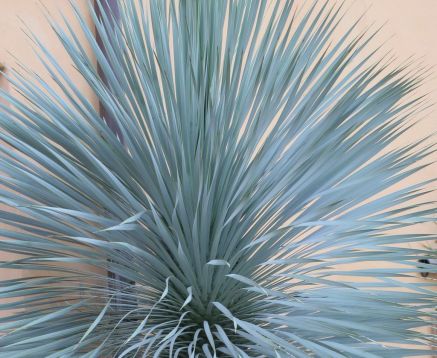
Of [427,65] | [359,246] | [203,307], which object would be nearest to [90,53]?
[203,307]

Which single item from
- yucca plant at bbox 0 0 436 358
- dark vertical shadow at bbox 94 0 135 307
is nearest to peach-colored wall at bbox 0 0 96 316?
dark vertical shadow at bbox 94 0 135 307

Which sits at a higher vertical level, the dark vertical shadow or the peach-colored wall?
the peach-colored wall

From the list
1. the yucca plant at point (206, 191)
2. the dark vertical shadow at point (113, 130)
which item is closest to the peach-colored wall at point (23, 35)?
the dark vertical shadow at point (113, 130)

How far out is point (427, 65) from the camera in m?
2.08

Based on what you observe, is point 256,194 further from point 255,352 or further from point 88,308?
point 88,308

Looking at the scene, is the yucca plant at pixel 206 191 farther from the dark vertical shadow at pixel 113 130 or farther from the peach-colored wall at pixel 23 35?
the peach-colored wall at pixel 23 35

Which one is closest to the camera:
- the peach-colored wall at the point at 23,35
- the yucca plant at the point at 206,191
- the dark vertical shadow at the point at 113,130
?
the yucca plant at the point at 206,191

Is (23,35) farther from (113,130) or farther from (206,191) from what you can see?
(206,191)

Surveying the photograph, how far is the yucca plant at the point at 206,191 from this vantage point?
105 centimetres

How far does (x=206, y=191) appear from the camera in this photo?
105 cm

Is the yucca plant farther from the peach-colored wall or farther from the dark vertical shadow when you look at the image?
the peach-colored wall

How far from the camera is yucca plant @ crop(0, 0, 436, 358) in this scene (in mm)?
1053

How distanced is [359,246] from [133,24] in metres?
0.73

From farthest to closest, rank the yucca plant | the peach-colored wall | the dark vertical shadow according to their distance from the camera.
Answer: the peach-colored wall < the dark vertical shadow < the yucca plant
